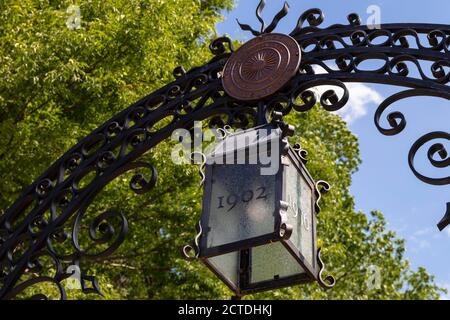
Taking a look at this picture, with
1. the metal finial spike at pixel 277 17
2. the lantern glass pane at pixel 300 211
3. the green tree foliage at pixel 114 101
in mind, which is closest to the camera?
the lantern glass pane at pixel 300 211

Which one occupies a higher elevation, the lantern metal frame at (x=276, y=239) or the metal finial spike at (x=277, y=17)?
the metal finial spike at (x=277, y=17)

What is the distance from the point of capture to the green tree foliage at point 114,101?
804 cm

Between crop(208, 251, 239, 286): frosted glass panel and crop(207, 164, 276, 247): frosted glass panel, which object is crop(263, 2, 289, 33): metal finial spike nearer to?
crop(207, 164, 276, 247): frosted glass panel

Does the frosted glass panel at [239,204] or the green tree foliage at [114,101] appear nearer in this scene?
the frosted glass panel at [239,204]

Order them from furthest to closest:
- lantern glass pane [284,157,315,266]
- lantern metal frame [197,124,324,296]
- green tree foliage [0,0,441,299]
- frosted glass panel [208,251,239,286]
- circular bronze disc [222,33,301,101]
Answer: green tree foliage [0,0,441,299], circular bronze disc [222,33,301,101], frosted glass panel [208,251,239,286], lantern glass pane [284,157,315,266], lantern metal frame [197,124,324,296]

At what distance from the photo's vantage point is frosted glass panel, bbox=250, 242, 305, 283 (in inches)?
149

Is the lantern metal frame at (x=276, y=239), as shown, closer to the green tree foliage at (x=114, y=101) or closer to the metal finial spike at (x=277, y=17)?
the metal finial spike at (x=277, y=17)

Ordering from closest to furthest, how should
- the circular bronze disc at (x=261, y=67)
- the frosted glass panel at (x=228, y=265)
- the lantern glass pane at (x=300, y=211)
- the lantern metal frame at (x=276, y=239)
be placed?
1. the lantern metal frame at (x=276, y=239)
2. the lantern glass pane at (x=300, y=211)
3. the frosted glass panel at (x=228, y=265)
4. the circular bronze disc at (x=261, y=67)

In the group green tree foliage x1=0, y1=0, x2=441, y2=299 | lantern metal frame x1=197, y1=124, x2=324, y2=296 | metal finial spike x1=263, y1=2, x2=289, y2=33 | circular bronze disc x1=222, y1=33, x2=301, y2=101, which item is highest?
green tree foliage x1=0, y1=0, x2=441, y2=299

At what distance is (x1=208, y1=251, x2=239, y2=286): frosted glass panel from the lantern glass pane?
392mm

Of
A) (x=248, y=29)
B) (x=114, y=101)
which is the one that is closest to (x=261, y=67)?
(x=248, y=29)

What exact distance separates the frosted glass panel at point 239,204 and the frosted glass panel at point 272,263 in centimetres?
35

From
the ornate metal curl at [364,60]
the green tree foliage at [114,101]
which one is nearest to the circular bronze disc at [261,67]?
the ornate metal curl at [364,60]

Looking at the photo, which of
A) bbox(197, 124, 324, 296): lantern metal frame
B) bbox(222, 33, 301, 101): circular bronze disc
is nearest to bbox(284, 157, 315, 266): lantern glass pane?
bbox(197, 124, 324, 296): lantern metal frame
